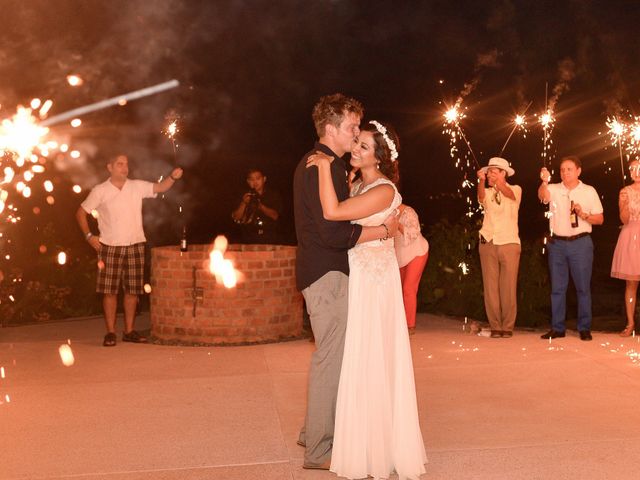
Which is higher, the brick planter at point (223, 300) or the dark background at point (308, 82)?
the dark background at point (308, 82)

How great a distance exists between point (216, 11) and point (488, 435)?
11093 millimetres

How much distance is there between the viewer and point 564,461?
4383mm

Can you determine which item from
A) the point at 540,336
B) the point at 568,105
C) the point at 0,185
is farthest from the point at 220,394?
the point at 568,105

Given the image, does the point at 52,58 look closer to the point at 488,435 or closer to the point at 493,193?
the point at 493,193

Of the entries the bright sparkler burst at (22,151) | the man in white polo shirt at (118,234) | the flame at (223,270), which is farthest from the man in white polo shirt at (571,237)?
the bright sparkler burst at (22,151)

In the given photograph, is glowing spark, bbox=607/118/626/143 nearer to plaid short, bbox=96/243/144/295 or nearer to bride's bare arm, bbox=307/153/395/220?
plaid short, bbox=96/243/144/295

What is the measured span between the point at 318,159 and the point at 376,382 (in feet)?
3.78

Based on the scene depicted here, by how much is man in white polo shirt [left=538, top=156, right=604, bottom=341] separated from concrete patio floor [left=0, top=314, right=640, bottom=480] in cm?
28

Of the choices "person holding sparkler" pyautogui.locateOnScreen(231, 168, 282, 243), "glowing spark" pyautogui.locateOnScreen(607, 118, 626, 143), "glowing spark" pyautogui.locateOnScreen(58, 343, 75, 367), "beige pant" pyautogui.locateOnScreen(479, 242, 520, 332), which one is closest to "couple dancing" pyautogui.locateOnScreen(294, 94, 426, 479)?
"glowing spark" pyautogui.locateOnScreen(58, 343, 75, 367)

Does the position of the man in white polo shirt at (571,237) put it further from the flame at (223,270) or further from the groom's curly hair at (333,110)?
the groom's curly hair at (333,110)

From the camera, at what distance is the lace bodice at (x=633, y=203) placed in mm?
8320

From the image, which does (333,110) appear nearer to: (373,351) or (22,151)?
(373,351)

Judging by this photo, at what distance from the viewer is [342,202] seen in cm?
421

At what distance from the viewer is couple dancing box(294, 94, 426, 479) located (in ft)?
13.7
